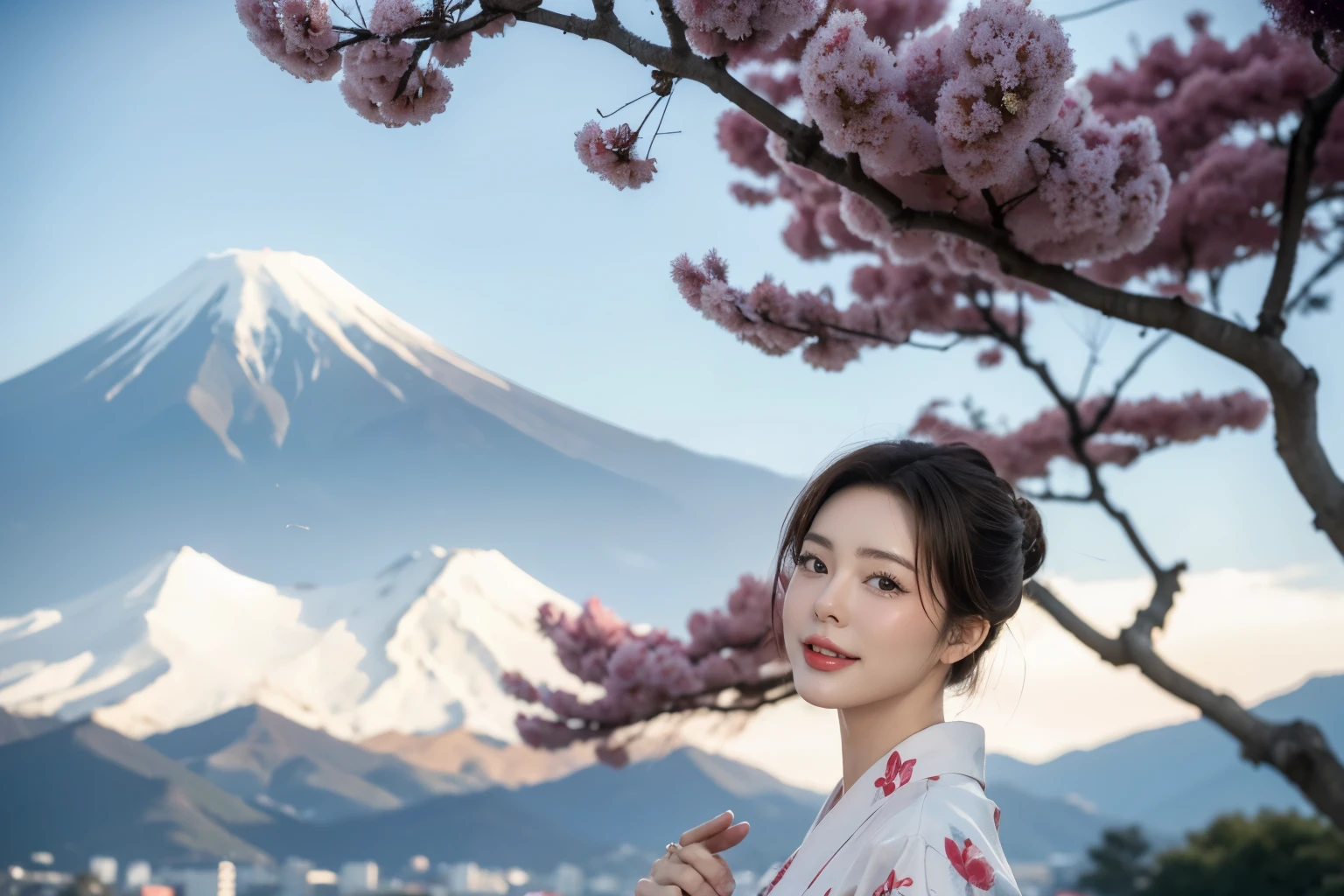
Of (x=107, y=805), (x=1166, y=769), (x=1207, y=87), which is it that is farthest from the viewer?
(x=1166, y=769)

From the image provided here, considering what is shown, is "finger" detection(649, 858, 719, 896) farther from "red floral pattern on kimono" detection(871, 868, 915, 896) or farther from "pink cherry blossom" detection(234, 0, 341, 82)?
"pink cherry blossom" detection(234, 0, 341, 82)

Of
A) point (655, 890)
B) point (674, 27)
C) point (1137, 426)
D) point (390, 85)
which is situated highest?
point (1137, 426)

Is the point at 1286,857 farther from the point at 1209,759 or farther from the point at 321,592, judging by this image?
the point at 321,592

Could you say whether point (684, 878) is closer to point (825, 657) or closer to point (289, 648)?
point (825, 657)

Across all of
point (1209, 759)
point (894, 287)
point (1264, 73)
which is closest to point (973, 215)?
point (894, 287)

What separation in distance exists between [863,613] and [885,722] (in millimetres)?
101

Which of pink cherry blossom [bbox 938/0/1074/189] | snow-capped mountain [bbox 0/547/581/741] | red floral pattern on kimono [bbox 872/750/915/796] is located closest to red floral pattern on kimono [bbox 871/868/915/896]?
red floral pattern on kimono [bbox 872/750/915/796]

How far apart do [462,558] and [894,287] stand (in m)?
2.23

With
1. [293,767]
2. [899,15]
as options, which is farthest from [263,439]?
[899,15]

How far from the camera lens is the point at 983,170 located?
1359 millimetres

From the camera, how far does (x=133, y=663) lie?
4.27 metres

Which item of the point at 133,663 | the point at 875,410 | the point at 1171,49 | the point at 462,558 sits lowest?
the point at 875,410

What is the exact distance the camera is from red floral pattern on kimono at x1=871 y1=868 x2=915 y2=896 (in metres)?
0.81

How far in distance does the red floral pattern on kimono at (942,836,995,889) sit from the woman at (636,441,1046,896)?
2.4 inches
